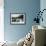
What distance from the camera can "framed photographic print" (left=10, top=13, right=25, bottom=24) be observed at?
590cm

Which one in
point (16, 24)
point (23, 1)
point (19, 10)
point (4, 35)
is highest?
point (23, 1)

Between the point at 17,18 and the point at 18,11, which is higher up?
the point at 18,11

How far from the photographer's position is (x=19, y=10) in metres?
5.94

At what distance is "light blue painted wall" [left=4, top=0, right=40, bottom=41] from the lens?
19.2 ft

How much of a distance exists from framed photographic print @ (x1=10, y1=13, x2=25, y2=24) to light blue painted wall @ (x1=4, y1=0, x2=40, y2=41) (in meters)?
0.13

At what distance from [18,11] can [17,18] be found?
313 mm

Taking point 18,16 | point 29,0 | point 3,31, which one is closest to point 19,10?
point 18,16

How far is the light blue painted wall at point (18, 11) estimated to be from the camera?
19.2ft

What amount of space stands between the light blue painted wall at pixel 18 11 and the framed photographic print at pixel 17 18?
0.44 ft

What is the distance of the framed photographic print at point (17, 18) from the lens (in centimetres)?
590

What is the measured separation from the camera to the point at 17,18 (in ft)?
19.4

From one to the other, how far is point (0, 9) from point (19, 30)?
→ 1246 millimetres

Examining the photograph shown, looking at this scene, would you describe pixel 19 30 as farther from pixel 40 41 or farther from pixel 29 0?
pixel 40 41

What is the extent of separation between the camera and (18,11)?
19.5ft
